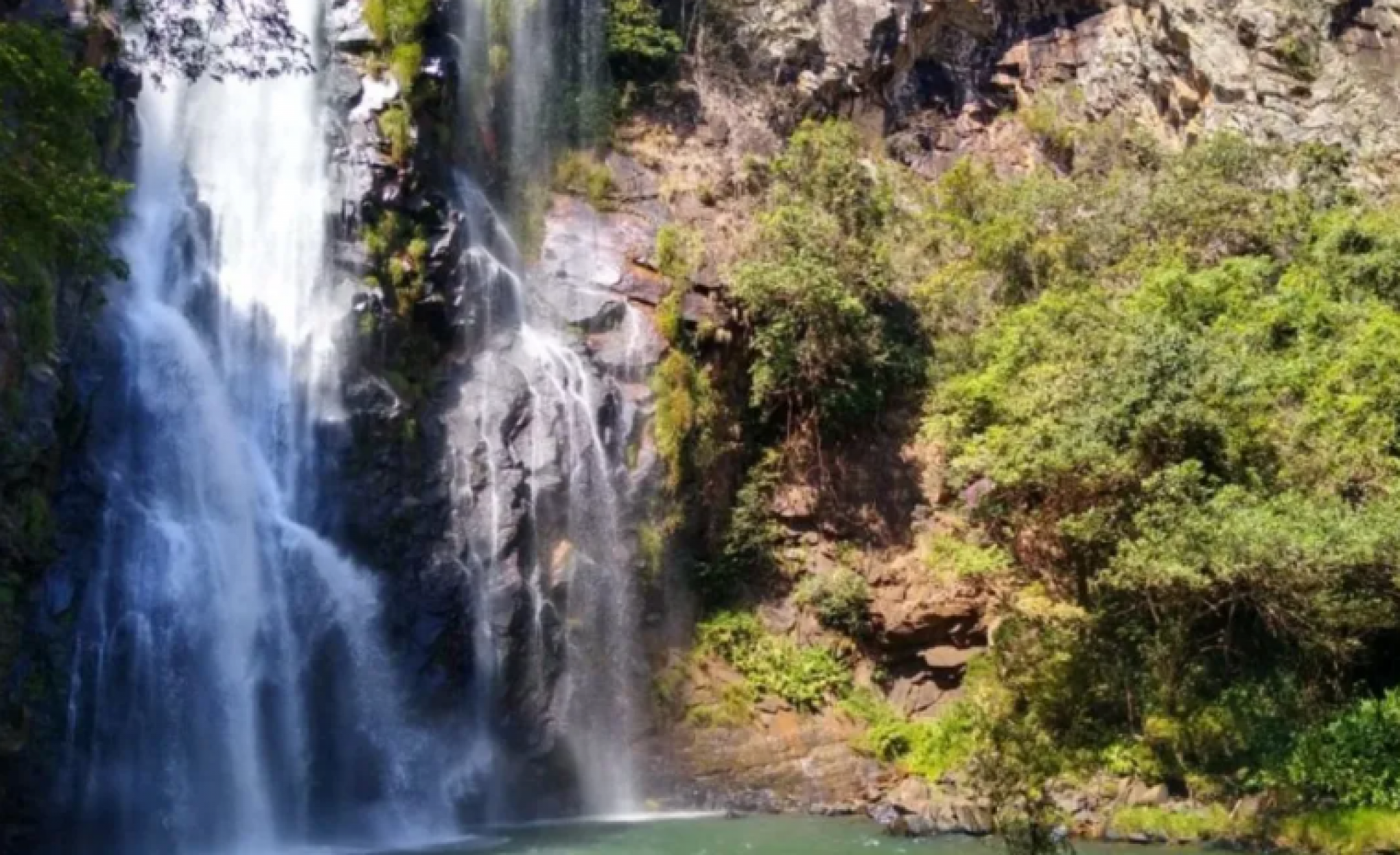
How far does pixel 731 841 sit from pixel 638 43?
850 inches

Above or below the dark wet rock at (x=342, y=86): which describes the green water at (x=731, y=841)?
below

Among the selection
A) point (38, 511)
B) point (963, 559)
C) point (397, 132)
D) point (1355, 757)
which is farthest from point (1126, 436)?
point (38, 511)

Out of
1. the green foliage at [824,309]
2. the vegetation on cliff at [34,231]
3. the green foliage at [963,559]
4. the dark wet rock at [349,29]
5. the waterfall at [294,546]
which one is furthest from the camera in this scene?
the dark wet rock at [349,29]

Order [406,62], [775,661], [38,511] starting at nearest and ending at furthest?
[38,511], [775,661], [406,62]

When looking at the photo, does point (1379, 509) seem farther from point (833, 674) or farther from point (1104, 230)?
point (1104, 230)

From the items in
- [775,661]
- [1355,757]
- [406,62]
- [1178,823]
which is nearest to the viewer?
[1355,757]

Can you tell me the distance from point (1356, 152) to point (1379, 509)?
19.6 m

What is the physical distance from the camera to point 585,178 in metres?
30.4

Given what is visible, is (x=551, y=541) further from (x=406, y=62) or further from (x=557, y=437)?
(x=406, y=62)

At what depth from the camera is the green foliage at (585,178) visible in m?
30.0

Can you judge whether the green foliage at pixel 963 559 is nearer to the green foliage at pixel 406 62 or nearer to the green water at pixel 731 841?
the green water at pixel 731 841

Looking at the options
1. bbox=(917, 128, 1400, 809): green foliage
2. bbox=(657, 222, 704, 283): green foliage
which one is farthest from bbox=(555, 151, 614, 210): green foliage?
bbox=(917, 128, 1400, 809): green foliage

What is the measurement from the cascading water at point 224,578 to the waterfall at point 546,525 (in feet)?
7.35

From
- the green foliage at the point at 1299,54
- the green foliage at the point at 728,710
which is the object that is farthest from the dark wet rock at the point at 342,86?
the green foliage at the point at 1299,54
